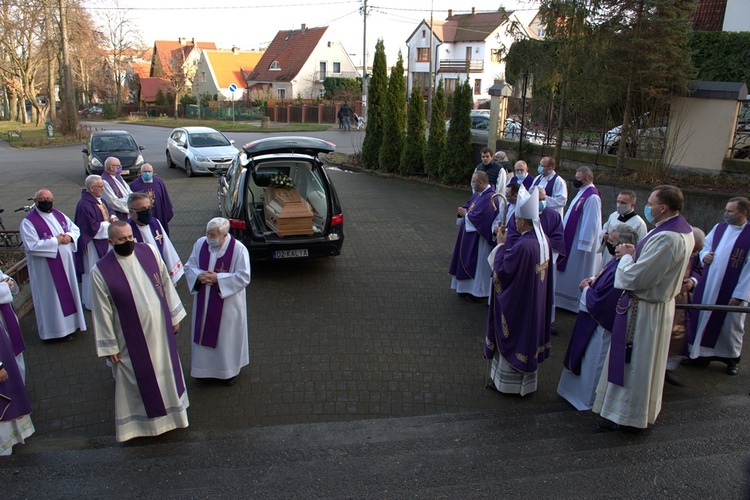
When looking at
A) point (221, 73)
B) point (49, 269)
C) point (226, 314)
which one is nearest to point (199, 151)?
point (49, 269)

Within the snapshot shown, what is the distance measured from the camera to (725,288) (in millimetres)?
5852

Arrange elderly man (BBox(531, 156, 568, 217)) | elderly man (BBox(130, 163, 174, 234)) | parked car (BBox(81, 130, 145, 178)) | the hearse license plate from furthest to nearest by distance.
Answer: parked car (BBox(81, 130, 145, 178)) < elderly man (BBox(130, 163, 174, 234)) < elderly man (BBox(531, 156, 568, 217)) < the hearse license plate

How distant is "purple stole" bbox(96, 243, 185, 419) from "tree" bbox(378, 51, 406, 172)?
581 inches

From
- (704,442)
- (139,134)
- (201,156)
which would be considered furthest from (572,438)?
(139,134)

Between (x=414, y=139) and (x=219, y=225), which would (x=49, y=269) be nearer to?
(x=219, y=225)

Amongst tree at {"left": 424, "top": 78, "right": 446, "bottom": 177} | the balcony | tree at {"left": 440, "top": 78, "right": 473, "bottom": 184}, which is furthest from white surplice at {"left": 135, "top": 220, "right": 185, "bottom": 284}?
the balcony

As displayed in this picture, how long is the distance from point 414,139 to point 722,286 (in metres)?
13.0

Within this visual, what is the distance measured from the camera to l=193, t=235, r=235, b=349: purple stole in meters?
5.21

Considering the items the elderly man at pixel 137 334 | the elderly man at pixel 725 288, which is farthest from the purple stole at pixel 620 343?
the elderly man at pixel 137 334

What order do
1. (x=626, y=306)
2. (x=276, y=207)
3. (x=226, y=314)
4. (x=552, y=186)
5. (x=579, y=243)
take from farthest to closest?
(x=276, y=207)
(x=552, y=186)
(x=579, y=243)
(x=226, y=314)
(x=626, y=306)

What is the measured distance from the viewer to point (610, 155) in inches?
498

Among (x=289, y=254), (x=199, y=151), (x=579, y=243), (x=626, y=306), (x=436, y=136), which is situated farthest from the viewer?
(x=199, y=151)

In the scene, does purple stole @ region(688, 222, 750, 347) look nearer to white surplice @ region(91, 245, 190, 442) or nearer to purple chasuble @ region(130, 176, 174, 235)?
white surplice @ region(91, 245, 190, 442)

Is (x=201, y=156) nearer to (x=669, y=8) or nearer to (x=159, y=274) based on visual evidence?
(x=669, y=8)
